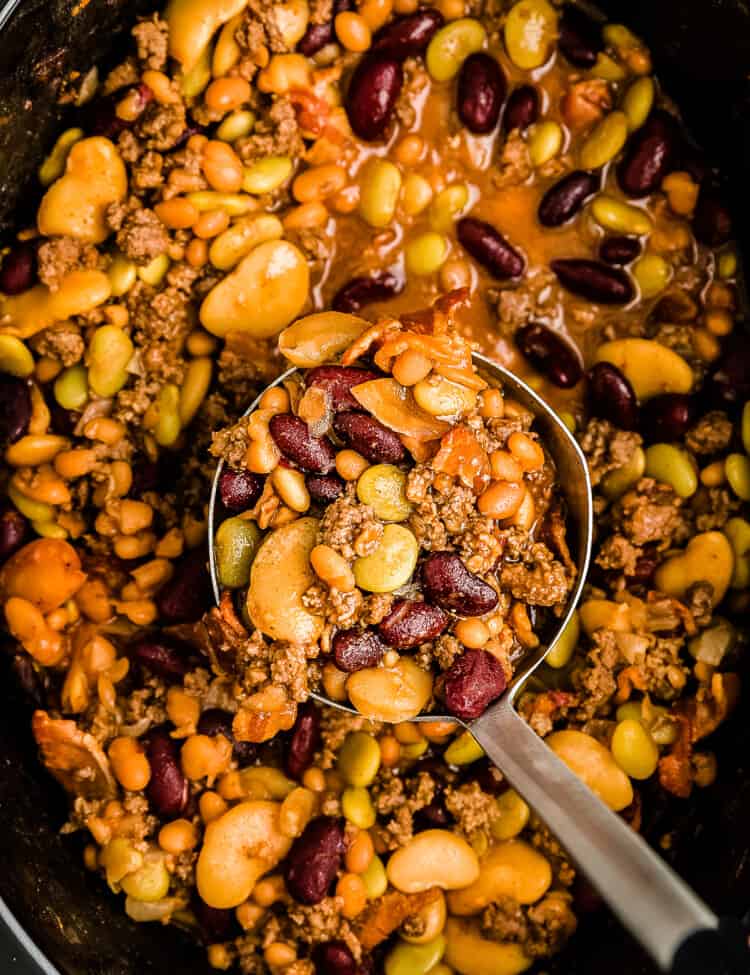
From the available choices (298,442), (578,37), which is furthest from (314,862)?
(578,37)

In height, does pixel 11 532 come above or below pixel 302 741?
above

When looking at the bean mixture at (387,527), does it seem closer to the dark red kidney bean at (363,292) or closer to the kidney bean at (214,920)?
the dark red kidney bean at (363,292)

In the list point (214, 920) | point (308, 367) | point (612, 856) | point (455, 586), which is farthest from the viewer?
point (214, 920)

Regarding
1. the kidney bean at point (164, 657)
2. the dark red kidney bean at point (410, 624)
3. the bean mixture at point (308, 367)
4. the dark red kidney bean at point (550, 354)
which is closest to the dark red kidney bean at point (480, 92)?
the bean mixture at point (308, 367)

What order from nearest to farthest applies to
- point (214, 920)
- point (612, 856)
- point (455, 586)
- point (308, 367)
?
point (612, 856), point (455, 586), point (308, 367), point (214, 920)

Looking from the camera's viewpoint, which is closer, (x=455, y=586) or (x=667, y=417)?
(x=455, y=586)

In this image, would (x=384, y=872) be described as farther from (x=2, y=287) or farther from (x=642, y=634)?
(x=2, y=287)

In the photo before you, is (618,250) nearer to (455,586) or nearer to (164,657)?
(455,586)
